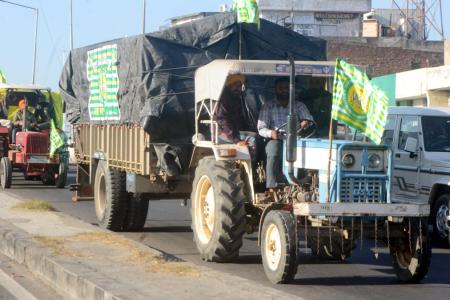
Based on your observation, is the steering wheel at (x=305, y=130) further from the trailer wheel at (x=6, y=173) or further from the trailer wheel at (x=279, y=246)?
the trailer wheel at (x=6, y=173)

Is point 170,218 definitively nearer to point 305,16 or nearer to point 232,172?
point 232,172

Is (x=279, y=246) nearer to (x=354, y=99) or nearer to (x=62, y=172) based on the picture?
(x=354, y=99)

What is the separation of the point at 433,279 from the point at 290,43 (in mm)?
4290

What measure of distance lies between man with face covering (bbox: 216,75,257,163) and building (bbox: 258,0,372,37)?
158 feet

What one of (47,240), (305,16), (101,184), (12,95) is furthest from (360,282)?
(305,16)

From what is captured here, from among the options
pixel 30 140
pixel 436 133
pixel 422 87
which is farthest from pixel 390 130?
pixel 422 87

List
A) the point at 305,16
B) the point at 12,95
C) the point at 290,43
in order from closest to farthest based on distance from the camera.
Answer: the point at 290,43 < the point at 12,95 < the point at 305,16

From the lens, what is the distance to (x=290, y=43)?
41.8 ft

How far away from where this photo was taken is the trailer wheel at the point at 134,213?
560 inches

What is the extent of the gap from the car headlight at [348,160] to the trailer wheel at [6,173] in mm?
16607

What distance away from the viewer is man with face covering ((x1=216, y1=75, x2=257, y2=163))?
10.8 m

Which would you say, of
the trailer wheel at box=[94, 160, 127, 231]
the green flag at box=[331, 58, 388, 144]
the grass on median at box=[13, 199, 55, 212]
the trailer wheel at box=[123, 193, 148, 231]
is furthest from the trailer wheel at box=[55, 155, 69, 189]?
the green flag at box=[331, 58, 388, 144]

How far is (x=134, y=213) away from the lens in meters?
14.3

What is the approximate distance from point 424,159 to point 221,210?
472 centimetres
